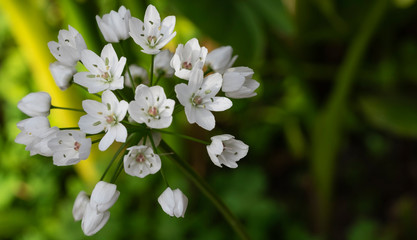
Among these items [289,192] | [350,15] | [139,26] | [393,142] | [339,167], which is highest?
[350,15]

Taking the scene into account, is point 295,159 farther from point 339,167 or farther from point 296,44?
point 296,44

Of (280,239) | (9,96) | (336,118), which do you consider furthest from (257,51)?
(9,96)

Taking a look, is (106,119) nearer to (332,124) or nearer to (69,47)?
(69,47)

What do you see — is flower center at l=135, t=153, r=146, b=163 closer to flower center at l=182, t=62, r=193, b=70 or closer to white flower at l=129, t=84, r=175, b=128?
white flower at l=129, t=84, r=175, b=128

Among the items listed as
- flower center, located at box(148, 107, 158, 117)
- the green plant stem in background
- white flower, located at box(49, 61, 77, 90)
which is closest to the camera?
flower center, located at box(148, 107, 158, 117)

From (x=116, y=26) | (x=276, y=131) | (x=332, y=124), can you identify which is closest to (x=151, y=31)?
(x=116, y=26)

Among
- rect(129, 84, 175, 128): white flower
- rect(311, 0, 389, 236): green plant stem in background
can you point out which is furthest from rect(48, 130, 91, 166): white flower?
rect(311, 0, 389, 236): green plant stem in background

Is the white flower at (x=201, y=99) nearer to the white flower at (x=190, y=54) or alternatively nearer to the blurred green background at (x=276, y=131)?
the white flower at (x=190, y=54)
